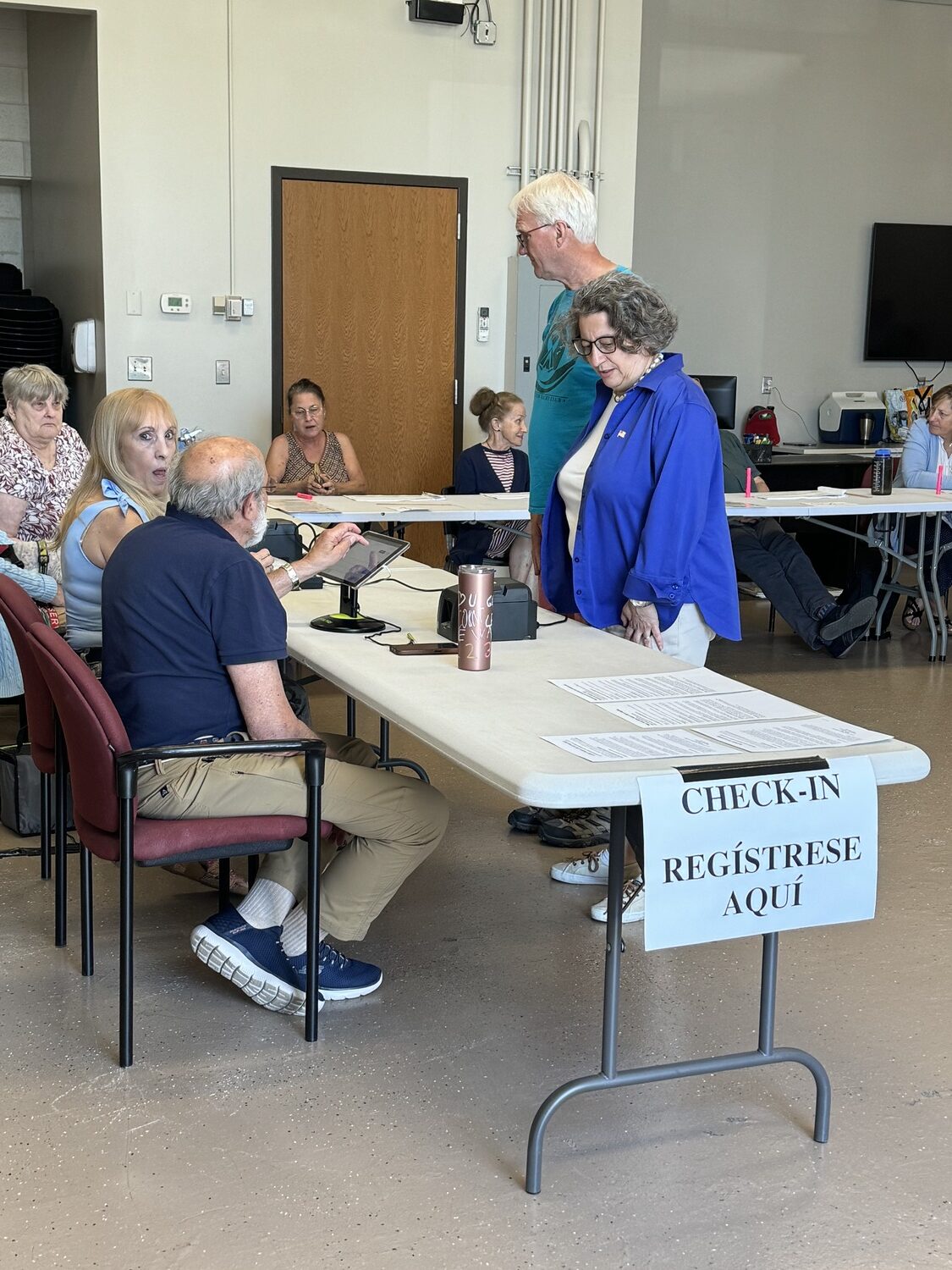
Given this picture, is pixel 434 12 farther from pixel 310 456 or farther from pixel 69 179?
pixel 310 456

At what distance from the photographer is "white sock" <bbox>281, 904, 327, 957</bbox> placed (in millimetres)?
2742

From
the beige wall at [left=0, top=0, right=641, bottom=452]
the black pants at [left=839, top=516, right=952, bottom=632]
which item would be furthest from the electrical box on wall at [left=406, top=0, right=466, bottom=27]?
the black pants at [left=839, top=516, right=952, bottom=632]

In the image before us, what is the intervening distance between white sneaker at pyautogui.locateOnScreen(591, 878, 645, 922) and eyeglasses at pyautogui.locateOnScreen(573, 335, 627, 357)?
1.18m

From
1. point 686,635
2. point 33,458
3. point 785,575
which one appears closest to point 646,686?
point 686,635

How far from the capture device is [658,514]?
9.93 ft

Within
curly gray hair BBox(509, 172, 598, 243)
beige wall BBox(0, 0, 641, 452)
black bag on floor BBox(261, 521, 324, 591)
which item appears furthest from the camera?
beige wall BBox(0, 0, 641, 452)

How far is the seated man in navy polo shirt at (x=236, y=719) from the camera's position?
253 centimetres

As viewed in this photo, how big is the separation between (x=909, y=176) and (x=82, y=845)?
9044 mm

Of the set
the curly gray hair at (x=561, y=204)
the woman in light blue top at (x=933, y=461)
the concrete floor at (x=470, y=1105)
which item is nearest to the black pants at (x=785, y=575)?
the woman in light blue top at (x=933, y=461)

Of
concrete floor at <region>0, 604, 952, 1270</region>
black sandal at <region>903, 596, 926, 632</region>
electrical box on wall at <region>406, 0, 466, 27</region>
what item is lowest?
concrete floor at <region>0, 604, 952, 1270</region>

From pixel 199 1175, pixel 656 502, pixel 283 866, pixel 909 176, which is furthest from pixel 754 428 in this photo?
pixel 199 1175

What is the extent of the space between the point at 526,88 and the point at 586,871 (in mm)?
5407

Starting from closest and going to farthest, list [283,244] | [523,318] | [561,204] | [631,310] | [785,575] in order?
1. [631,310]
2. [561,204]
3. [785,575]
4. [283,244]
5. [523,318]

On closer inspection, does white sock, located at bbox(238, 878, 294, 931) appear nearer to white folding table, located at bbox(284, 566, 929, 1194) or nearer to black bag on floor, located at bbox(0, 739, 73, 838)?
white folding table, located at bbox(284, 566, 929, 1194)
